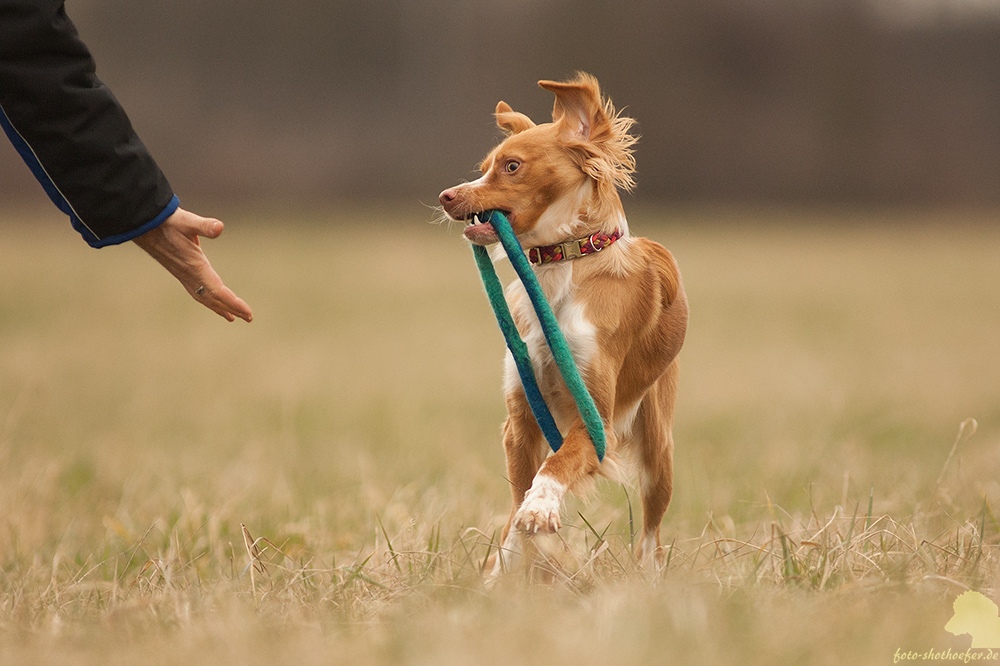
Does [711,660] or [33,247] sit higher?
[711,660]

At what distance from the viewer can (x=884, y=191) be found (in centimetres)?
2725

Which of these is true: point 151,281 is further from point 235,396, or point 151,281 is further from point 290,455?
point 290,455

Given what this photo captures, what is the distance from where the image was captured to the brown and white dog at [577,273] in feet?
8.07

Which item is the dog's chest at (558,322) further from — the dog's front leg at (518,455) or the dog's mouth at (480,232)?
the dog's mouth at (480,232)

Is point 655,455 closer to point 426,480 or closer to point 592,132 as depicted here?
point 592,132

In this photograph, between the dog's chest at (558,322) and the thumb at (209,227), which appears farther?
the thumb at (209,227)

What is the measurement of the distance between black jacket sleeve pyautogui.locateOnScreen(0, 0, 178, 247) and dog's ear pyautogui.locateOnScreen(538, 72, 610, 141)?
1.21 metres

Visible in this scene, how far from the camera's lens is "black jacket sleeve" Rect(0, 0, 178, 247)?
2.53 m

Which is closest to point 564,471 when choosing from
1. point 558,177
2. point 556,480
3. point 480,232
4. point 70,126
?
point 556,480

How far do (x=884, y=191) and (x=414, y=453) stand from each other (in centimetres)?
2504

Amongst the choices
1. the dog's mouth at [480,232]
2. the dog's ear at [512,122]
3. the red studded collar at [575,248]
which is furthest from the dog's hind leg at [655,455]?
the dog's ear at [512,122]

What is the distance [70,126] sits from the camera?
2566 mm

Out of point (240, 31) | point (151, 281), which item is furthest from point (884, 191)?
point (151, 281)

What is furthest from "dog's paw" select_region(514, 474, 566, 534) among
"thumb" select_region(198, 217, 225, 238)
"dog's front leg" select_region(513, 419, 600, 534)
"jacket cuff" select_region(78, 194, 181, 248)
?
"jacket cuff" select_region(78, 194, 181, 248)
